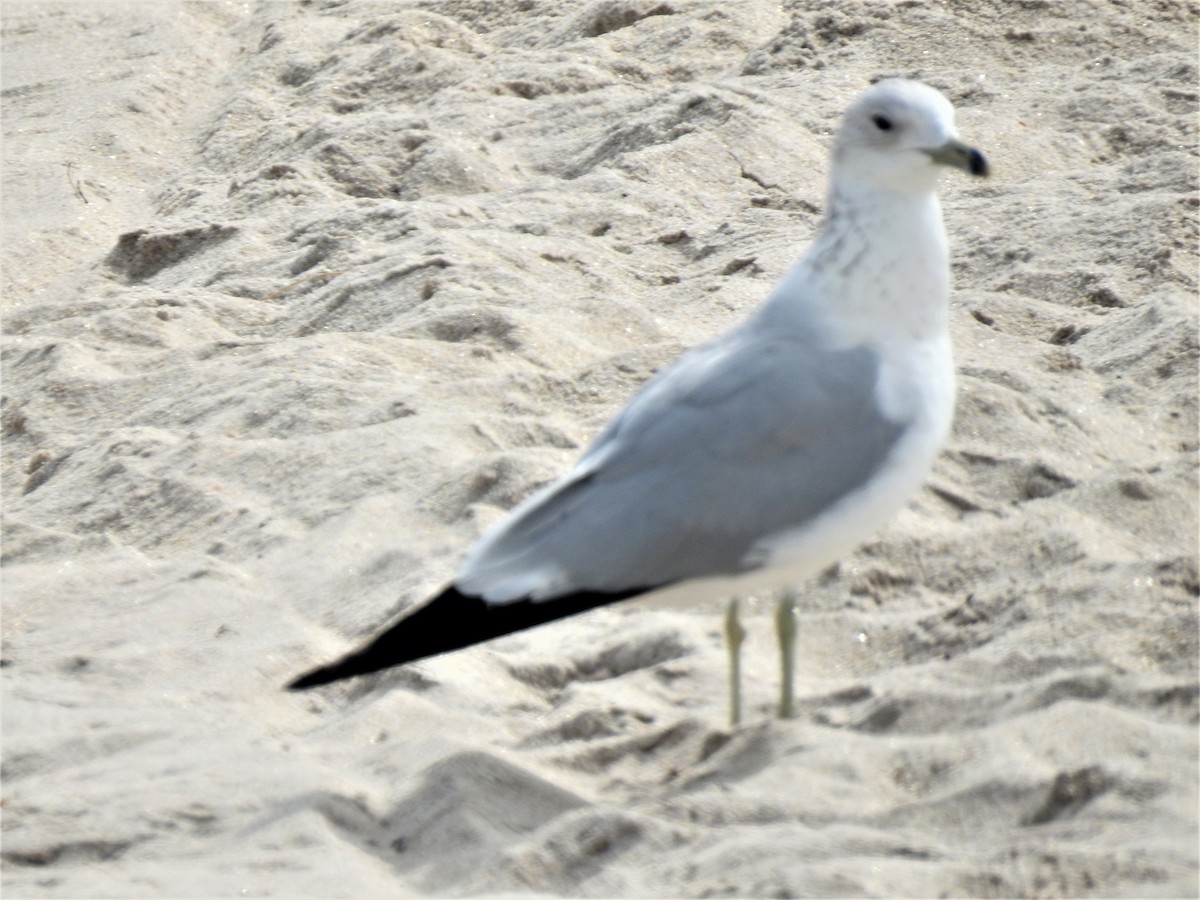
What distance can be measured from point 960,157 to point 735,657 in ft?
3.11

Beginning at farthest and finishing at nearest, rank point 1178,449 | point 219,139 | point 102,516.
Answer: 1. point 219,139
2. point 102,516
3. point 1178,449

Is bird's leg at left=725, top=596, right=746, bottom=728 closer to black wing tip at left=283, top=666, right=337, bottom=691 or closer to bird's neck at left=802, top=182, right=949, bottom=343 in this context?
bird's neck at left=802, top=182, right=949, bottom=343

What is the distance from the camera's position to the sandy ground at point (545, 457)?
275 centimetres

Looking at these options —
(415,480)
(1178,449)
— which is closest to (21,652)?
(415,480)

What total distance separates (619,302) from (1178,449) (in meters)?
1.52

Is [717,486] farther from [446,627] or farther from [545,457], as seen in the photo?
[545,457]

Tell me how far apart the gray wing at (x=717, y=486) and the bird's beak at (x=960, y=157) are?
0.41 m

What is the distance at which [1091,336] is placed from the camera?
4.32m

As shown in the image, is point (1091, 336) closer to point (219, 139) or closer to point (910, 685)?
point (910, 685)

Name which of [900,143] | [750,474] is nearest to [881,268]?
[900,143]

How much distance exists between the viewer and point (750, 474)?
302cm

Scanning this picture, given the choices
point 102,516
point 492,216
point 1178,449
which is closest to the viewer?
point 1178,449

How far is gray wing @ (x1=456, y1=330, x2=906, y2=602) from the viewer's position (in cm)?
300

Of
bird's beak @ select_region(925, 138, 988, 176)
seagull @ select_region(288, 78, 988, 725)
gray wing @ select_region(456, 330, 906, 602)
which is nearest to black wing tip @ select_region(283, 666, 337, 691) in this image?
seagull @ select_region(288, 78, 988, 725)
